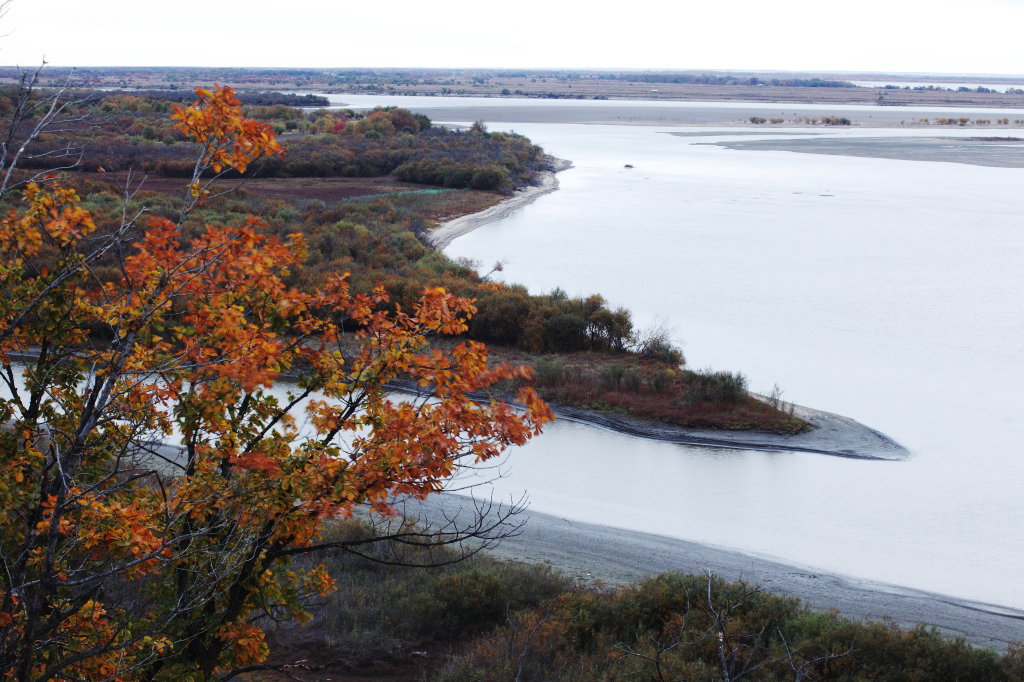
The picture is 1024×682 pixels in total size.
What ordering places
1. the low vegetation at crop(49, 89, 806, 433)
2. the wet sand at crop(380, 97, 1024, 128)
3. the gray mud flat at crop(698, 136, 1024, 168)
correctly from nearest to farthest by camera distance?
the low vegetation at crop(49, 89, 806, 433) → the gray mud flat at crop(698, 136, 1024, 168) → the wet sand at crop(380, 97, 1024, 128)

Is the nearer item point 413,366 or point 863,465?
point 413,366

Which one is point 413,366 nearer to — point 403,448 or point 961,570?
point 403,448

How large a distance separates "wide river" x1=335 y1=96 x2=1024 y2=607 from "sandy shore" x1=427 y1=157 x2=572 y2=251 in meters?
0.91

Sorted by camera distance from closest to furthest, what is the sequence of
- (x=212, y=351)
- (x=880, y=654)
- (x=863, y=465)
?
(x=212, y=351), (x=880, y=654), (x=863, y=465)

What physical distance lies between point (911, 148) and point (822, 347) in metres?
52.5

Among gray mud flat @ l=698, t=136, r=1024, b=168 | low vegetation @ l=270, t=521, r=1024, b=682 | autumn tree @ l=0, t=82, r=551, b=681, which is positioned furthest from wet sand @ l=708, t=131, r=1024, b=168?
autumn tree @ l=0, t=82, r=551, b=681

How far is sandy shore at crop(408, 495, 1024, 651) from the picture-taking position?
10.1m

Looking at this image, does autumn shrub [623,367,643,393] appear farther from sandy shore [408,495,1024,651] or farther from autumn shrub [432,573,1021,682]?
autumn shrub [432,573,1021,682]

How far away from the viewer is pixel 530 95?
151250 millimetres

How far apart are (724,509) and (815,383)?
245 inches

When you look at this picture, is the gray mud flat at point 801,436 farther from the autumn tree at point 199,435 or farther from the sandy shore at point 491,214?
the sandy shore at point 491,214

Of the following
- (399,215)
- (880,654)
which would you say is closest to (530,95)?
(399,215)

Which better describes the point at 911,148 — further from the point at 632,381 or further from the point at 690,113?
the point at 632,381

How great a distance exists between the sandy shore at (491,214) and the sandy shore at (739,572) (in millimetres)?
19876
